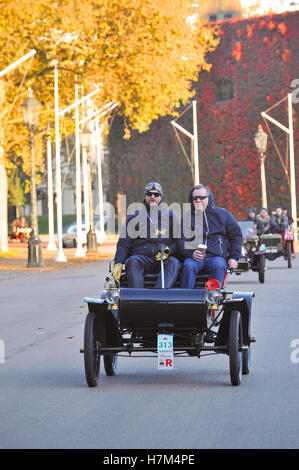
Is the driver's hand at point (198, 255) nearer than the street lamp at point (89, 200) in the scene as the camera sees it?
Yes

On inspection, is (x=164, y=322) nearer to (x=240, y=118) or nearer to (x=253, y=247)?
(x=253, y=247)

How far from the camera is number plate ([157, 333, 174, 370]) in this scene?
9938 millimetres

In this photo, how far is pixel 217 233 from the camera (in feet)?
37.1

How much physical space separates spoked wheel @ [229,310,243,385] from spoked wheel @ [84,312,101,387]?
1.17 m

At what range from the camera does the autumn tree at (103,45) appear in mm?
41188

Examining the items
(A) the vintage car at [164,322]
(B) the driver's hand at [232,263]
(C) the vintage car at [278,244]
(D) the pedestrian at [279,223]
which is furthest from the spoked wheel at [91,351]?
(D) the pedestrian at [279,223]

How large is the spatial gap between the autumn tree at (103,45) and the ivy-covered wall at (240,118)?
15.9m

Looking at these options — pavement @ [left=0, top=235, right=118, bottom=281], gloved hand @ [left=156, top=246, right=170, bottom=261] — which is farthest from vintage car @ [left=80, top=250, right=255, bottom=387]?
pavement @ [left=0, top=235, right=118, bottom=281]

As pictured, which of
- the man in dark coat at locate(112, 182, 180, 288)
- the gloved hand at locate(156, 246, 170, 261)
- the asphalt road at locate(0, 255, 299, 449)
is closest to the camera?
the asphalt road at locate(0, 255, 299, 449)

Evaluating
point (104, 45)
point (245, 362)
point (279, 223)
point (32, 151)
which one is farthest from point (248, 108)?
point (245, 362)

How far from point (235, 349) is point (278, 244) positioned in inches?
839

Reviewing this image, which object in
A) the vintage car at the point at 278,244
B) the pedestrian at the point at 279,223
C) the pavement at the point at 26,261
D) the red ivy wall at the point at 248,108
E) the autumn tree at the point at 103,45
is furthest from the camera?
the red ivy wall at the point at 248,108

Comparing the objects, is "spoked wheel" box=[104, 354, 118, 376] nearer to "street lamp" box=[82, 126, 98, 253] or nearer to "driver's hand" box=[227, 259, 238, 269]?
"driver's hand" box=[227, 259, 238, 269]

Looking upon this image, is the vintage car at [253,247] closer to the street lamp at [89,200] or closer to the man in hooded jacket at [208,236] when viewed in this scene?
the man in hooded jacket at [208,236]
